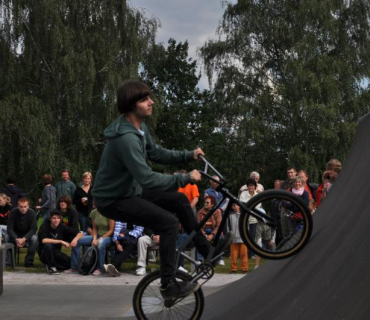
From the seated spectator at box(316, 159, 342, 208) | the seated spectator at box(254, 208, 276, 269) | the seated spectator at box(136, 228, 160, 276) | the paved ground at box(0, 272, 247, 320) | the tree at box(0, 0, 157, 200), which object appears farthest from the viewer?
the tree at box(0, 0, 157, 200)

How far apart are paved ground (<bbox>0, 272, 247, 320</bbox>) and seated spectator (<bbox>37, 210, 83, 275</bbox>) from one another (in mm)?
474

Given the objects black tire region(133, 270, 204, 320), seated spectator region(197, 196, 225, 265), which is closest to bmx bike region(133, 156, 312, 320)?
black tire region(133, 270, 204, 320)

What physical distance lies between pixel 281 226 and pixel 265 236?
490 mm

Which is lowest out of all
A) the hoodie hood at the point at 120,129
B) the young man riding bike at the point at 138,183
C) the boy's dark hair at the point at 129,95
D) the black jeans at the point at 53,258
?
the black jeans at the point at 53,258

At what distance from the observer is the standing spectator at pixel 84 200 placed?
43.0ft

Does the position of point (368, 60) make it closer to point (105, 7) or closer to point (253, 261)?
point (105, 7)

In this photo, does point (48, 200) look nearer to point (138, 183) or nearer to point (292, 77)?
point (138, 183)

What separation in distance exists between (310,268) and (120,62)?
23.3 meters

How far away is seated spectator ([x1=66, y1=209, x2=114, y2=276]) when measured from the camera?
36.7 feet

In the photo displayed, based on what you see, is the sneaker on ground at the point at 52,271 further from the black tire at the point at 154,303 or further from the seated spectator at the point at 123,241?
the black tire at the point at 154,303

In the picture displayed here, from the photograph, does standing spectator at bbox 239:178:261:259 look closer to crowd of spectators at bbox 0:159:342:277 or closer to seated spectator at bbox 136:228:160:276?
crowd of spectators at bbox 0:159:342:277

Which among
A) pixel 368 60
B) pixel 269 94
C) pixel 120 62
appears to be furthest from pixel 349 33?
pixel 120 62

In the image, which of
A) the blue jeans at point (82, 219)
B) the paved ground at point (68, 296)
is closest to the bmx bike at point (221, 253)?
the paved ground at point (68, 296)

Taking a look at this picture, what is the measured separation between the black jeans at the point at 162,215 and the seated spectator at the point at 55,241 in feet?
22.1
